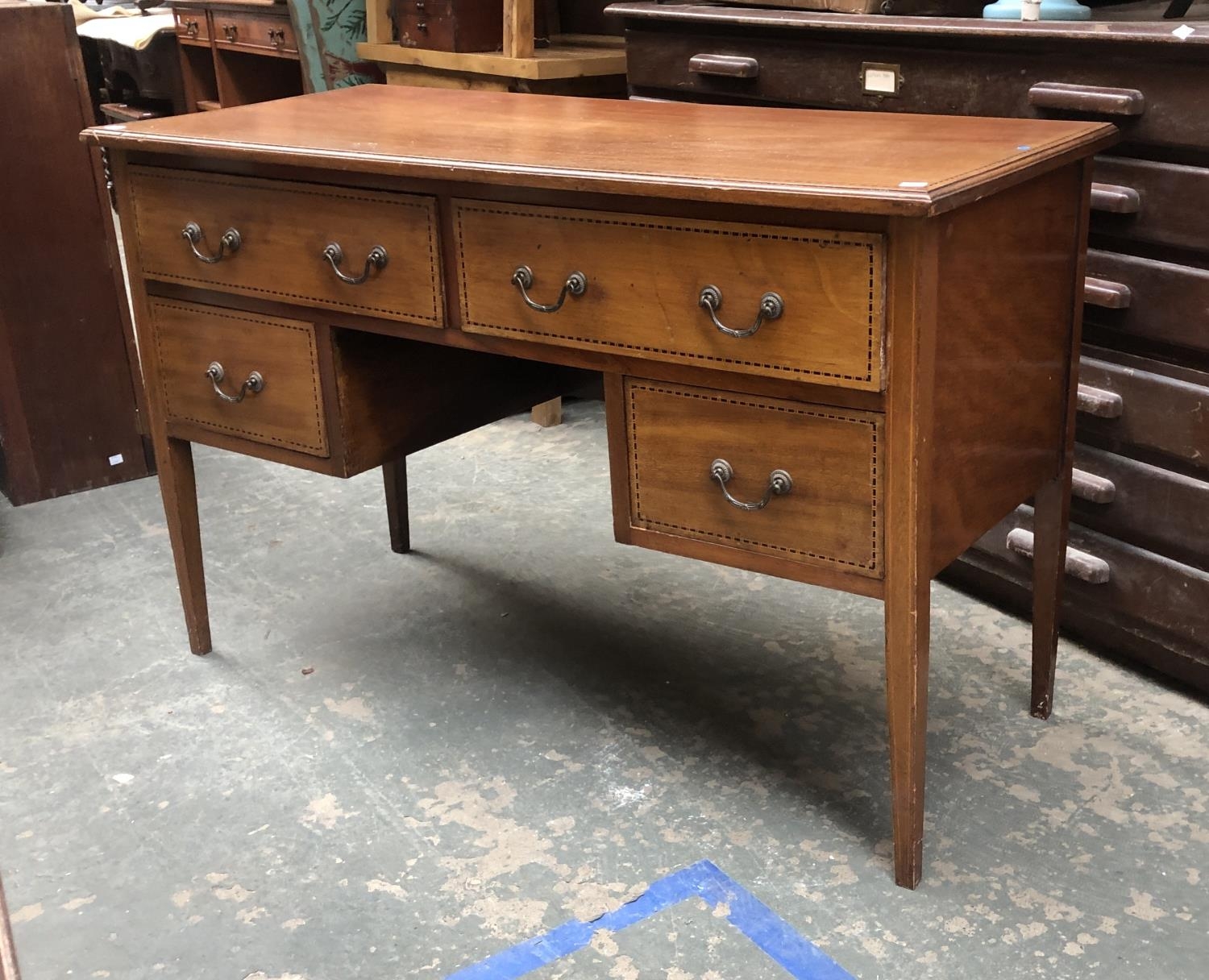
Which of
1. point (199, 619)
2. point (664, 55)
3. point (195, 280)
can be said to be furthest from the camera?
point (664, 55)

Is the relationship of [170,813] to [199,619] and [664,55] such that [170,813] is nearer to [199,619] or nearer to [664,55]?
[199,619]

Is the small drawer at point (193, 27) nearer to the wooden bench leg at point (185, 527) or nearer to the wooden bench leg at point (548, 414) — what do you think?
the wooden bench leg at point (548, 414)

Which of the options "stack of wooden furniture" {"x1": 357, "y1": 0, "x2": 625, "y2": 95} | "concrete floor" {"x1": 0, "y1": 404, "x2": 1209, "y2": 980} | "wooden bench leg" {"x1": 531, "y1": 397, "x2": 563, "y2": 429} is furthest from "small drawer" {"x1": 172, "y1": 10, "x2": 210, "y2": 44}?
"concrete floor" {"x1": 0, "y1": 404, "x2": 1209, "y2": 980}

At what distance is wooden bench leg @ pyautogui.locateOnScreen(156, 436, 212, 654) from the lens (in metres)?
2.23

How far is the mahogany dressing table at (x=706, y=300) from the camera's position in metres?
1.42

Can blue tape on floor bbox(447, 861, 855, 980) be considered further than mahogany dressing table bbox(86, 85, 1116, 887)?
Yes

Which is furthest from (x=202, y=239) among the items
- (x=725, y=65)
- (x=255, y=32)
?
(x=255, y=32)

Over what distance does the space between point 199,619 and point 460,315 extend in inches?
34.9

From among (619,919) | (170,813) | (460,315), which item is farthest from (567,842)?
(460,315)

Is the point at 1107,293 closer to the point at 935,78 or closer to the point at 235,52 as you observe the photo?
the point at 935,78

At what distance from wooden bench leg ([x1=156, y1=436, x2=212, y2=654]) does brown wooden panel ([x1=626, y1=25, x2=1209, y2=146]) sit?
1.15 meters

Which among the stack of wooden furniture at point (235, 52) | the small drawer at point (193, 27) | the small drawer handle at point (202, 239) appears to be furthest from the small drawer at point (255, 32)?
the small drawer handle at point (202, 239)

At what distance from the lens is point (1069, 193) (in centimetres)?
168

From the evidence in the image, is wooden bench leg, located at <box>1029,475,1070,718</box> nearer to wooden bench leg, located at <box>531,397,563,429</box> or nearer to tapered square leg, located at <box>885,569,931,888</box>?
tapered square leg, located at <box>885,569,931,888</box>
